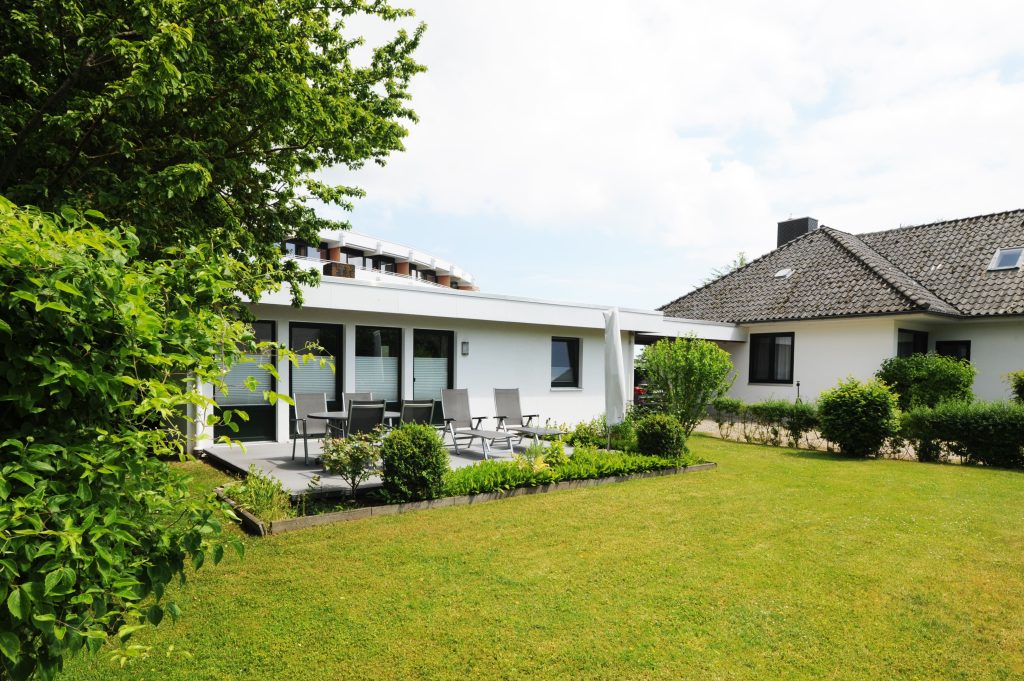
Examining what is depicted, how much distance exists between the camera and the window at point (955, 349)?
17.3 meters

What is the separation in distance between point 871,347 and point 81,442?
18936mm

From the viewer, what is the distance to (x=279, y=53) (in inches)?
233

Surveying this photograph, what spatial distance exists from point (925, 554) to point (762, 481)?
3.46 meters

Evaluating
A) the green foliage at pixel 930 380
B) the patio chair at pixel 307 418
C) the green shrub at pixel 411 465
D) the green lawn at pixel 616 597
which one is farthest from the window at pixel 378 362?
the green foliage at pixel 930 380

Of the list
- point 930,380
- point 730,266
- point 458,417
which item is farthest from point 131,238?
point 730,266

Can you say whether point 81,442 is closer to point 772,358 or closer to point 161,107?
point 161,107

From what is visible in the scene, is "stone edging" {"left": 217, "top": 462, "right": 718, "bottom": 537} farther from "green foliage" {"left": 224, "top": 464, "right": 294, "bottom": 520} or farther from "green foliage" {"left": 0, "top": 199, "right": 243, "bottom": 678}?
"green foliage" {"left": 0, "top": 199, "right": 243, "bottom": 678}

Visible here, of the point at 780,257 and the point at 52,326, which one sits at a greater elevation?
the point at 780,257

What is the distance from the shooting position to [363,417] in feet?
28.0

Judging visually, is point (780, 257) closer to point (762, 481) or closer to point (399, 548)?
point (762, 481)

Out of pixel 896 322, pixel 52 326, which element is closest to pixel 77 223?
pixel 52 326

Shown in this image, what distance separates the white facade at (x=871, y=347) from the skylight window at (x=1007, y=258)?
6.65ft

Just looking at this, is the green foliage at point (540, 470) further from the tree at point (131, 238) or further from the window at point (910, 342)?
the window at point (910, 342)

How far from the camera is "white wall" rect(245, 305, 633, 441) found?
37.8ft
